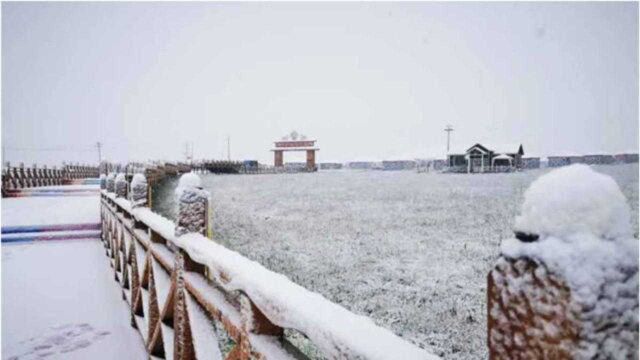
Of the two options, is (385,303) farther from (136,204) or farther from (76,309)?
(76,309)

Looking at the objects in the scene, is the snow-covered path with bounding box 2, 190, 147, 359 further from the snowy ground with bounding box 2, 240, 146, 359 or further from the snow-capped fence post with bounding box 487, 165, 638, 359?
the snow-capped fence post with bounding box 487, 165, 638, 359

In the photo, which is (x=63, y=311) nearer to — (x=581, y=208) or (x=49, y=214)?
(x=581, y=208)

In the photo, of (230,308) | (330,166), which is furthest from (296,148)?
(230,308)

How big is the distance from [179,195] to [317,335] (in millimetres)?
1721

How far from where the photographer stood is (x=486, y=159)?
50062 millimetres

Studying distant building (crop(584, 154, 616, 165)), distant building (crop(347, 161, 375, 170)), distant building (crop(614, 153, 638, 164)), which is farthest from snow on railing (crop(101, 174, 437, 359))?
distant building (crop(347, 161, 375, 170))

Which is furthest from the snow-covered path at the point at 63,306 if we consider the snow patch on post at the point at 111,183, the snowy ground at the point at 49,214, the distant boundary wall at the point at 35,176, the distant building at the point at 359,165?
the distant building at the point at 359,165

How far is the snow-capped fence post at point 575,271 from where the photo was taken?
1.76 feet

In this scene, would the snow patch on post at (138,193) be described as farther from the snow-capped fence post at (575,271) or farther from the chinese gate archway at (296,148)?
the chinese gate archway at (296,148)

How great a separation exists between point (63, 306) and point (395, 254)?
491 cm

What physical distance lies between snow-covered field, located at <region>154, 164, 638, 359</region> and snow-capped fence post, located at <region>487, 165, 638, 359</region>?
1.50m

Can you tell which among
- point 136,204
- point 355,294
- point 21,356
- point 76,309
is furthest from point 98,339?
point 355,294

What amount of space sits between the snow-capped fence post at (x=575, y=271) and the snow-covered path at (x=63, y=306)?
402 cm

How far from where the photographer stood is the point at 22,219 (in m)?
11.9
